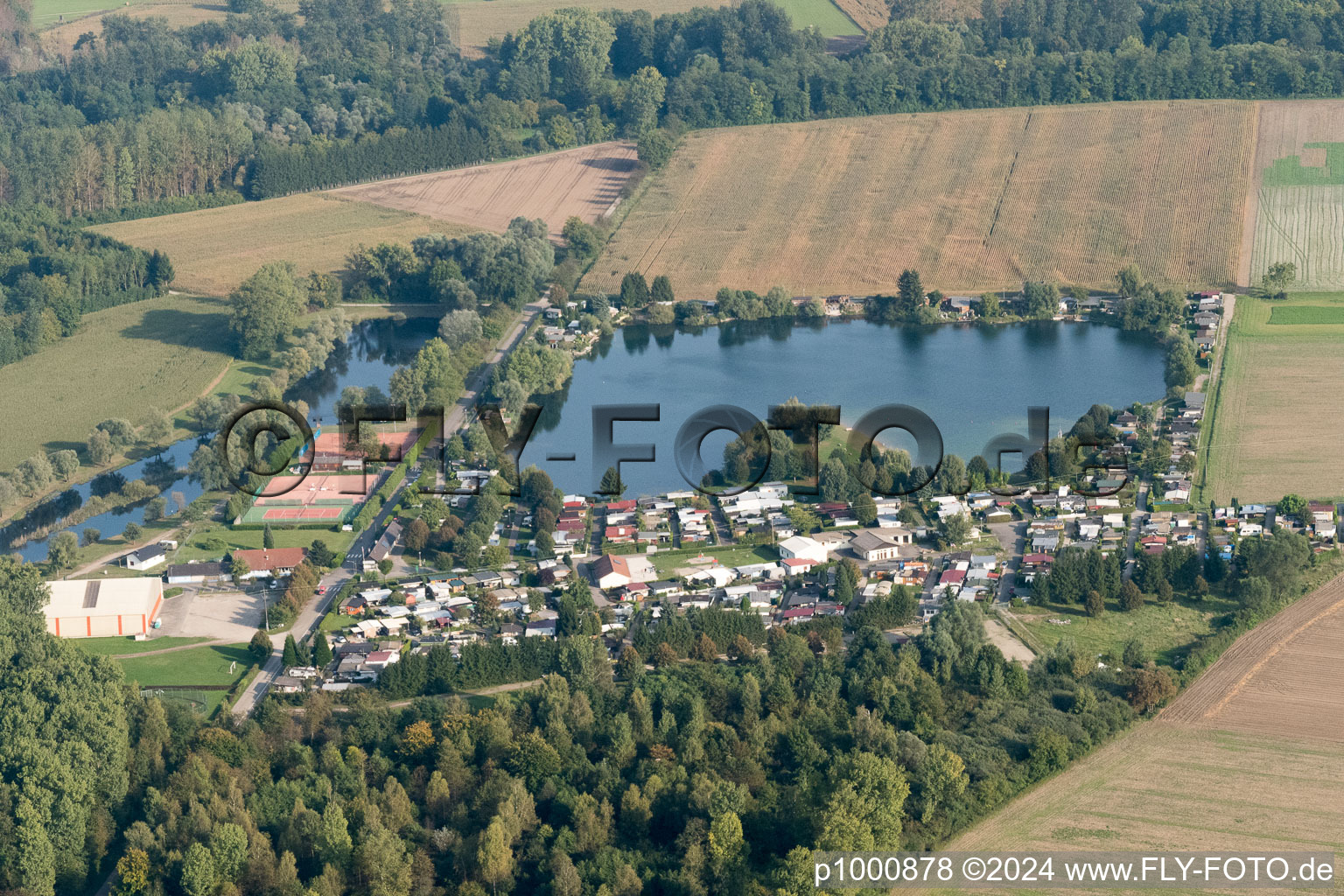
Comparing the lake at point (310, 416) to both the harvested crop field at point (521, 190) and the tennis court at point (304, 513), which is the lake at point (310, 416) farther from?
the harvested crop field at point (521, 190)

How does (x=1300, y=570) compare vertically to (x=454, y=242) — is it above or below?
below

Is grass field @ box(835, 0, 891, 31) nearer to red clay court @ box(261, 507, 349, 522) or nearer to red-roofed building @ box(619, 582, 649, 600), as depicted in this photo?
red clay court @ box(261, 507, 349, 522)

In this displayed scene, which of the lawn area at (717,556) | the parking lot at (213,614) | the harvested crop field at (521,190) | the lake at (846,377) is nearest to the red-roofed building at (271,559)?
the parking lot at (213,614)

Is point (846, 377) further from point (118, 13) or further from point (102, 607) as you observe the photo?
point (118, 13)

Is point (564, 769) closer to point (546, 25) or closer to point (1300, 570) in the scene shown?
point (1300, 570)

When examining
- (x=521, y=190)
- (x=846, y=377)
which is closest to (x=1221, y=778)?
(x=846, y=377)

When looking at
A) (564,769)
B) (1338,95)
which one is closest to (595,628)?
(564,769)

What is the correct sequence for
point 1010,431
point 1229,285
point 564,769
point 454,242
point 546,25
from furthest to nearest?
point 546,25 → point 454,242 → point 1229,285 → point 1010,431 → point 564,769
